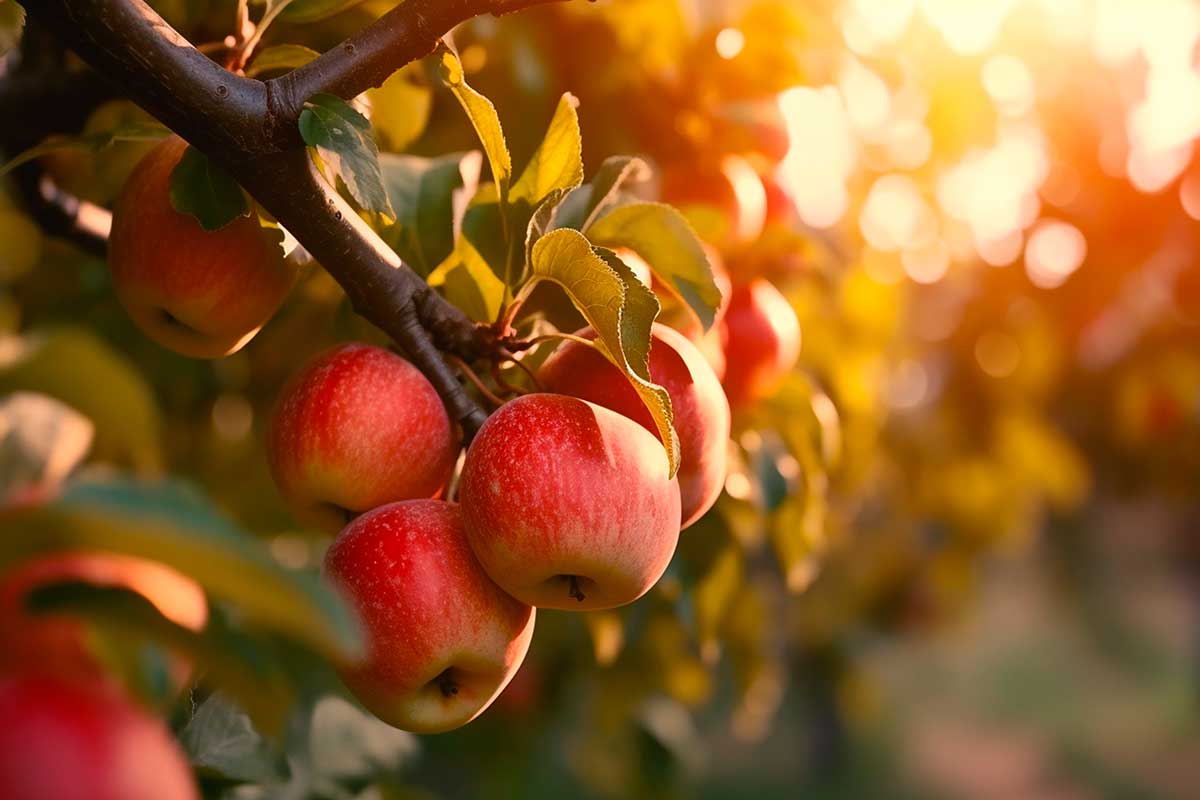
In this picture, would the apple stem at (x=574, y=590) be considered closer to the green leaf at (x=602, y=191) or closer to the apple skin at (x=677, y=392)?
the apple skin at (x=677, y=392)

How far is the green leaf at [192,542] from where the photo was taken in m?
0.38

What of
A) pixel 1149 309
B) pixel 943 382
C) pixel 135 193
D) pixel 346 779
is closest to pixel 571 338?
pixel 135 193

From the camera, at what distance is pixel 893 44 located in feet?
5.72

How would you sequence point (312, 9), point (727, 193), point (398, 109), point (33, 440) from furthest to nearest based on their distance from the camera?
point (727, 193)
point (398, 109)
point (312, 9)
point (33, 440)

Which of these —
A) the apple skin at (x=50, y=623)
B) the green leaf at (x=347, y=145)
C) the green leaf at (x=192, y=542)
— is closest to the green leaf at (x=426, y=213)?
the green leaf at (x=347, y=145)

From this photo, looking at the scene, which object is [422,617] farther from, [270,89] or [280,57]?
[280,57]

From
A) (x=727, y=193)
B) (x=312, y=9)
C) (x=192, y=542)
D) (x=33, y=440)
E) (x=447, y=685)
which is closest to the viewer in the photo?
(x=192, y=542)

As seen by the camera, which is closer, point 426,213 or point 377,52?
point 377,52

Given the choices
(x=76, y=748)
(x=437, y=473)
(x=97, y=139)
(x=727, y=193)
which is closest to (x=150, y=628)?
(x=76, y=748)

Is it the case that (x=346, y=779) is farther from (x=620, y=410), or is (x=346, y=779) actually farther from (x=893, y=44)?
(x=893, y=44)

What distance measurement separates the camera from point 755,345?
1.10 m

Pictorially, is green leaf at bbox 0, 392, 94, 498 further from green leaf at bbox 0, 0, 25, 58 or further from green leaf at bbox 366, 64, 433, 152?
green leaf at bbox 366, 64, 433, 152

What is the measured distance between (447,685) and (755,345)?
1.63 feet

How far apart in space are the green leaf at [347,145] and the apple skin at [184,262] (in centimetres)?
15
